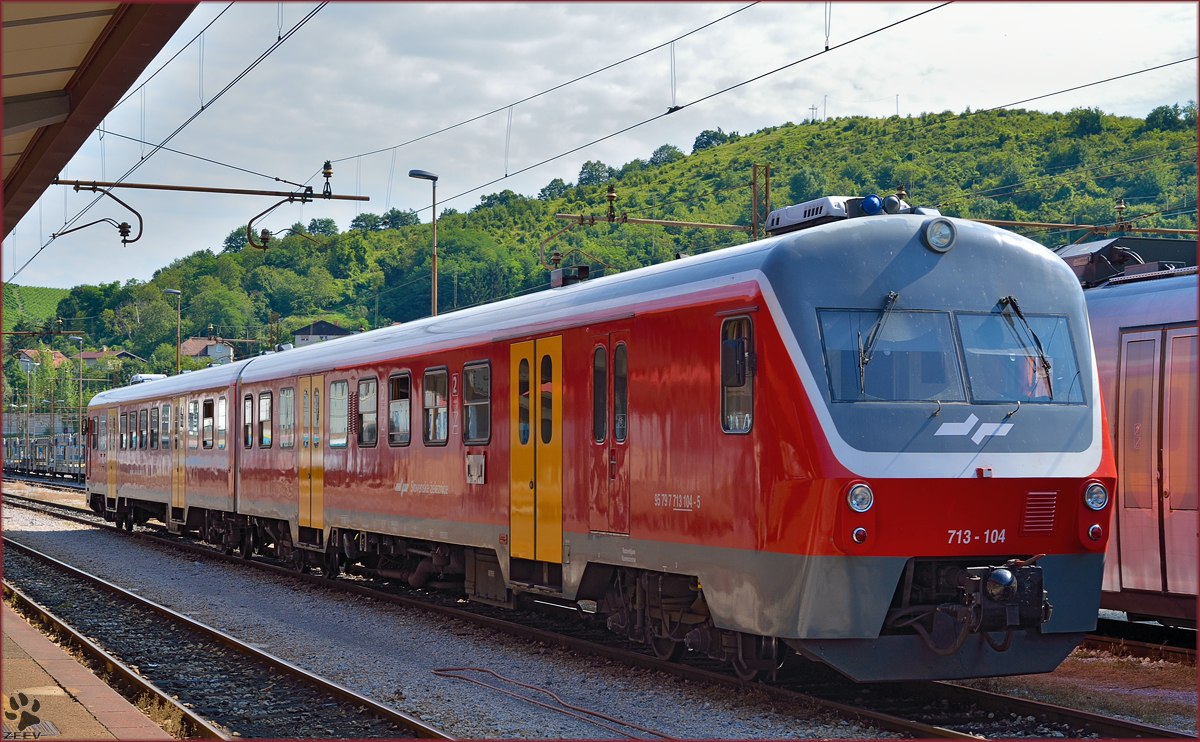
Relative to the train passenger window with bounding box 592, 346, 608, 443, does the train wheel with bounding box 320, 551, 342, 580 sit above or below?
below

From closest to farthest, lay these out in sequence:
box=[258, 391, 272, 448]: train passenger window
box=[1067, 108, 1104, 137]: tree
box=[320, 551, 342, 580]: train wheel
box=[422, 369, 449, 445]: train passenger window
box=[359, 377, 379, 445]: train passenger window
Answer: box=[422, 369, 449, 445]: train passenger window
box=[359, 377, 379, 445]: train passenger window
box=[320, 551, 342, 580]: train wheel
box=[258, 391, 272, 448]: train passenger window
box=[1067, 108, 1104, 137]: tree

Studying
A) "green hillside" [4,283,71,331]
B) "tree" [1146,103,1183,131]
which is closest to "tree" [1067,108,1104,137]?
"tree" [1146,103,1183,131]

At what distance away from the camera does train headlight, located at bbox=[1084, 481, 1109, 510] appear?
8375 mm

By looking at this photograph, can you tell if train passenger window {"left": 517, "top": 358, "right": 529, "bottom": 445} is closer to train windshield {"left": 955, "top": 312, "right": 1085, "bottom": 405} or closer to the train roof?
the train roof

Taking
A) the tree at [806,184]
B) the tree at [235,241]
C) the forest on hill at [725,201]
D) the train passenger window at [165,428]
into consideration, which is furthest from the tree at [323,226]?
the train passenger window at [165,428]

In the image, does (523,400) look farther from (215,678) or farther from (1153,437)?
(1153,437)

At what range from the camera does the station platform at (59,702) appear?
7.77 meters

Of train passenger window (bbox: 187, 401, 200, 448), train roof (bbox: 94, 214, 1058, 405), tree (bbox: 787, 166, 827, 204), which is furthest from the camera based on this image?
tree (bbox: 787, 166, 827, 204)

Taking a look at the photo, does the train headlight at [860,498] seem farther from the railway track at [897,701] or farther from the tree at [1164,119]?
the tree at [1164,119]

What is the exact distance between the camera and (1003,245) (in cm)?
878

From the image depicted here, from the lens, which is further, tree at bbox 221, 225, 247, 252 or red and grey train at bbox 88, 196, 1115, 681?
tree at bbox 221, 225, 247, 252

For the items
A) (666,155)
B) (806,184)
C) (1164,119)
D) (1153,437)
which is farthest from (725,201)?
(1153,437)

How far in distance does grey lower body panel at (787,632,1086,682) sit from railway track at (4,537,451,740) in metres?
2.61

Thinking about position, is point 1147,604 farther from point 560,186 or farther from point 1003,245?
point 560,186
